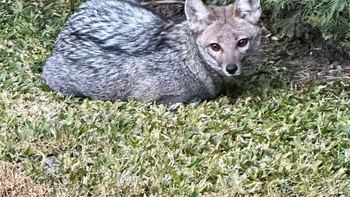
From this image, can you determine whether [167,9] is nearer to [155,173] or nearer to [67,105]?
[67,105]

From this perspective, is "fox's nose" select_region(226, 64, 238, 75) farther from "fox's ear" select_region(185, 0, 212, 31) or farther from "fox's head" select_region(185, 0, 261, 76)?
"fox's ear" select_region(185, 0, 212, 31)

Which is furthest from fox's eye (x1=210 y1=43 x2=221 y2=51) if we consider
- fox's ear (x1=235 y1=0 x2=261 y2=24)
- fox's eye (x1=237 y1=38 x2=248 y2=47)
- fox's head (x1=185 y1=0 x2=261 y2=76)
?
fox's ear (x1=235 y1=0 x2=261 y2=24)

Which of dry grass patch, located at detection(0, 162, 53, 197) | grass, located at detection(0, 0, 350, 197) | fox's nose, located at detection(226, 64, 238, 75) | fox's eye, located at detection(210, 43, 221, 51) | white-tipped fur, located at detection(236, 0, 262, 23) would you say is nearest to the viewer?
dry grass patch, located at detection(0, 162, 53, 197)

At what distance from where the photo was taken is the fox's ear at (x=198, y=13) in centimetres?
688

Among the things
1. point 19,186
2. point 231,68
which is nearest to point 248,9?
point 231,68

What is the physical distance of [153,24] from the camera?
7.41 metres

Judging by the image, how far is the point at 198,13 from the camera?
272 inches

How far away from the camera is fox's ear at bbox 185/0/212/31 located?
688 cm

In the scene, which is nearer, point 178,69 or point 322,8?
point 178,69

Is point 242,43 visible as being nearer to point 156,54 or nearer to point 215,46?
point 215,46

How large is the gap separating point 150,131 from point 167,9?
12.5 ft

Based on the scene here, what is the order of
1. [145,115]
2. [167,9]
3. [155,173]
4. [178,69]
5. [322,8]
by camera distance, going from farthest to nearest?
[167,9] < [322,8] < [178,69] < [145,115] < [155,173]

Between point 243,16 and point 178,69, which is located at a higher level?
point 243,16

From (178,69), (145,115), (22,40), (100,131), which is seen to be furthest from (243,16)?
(22,40)
